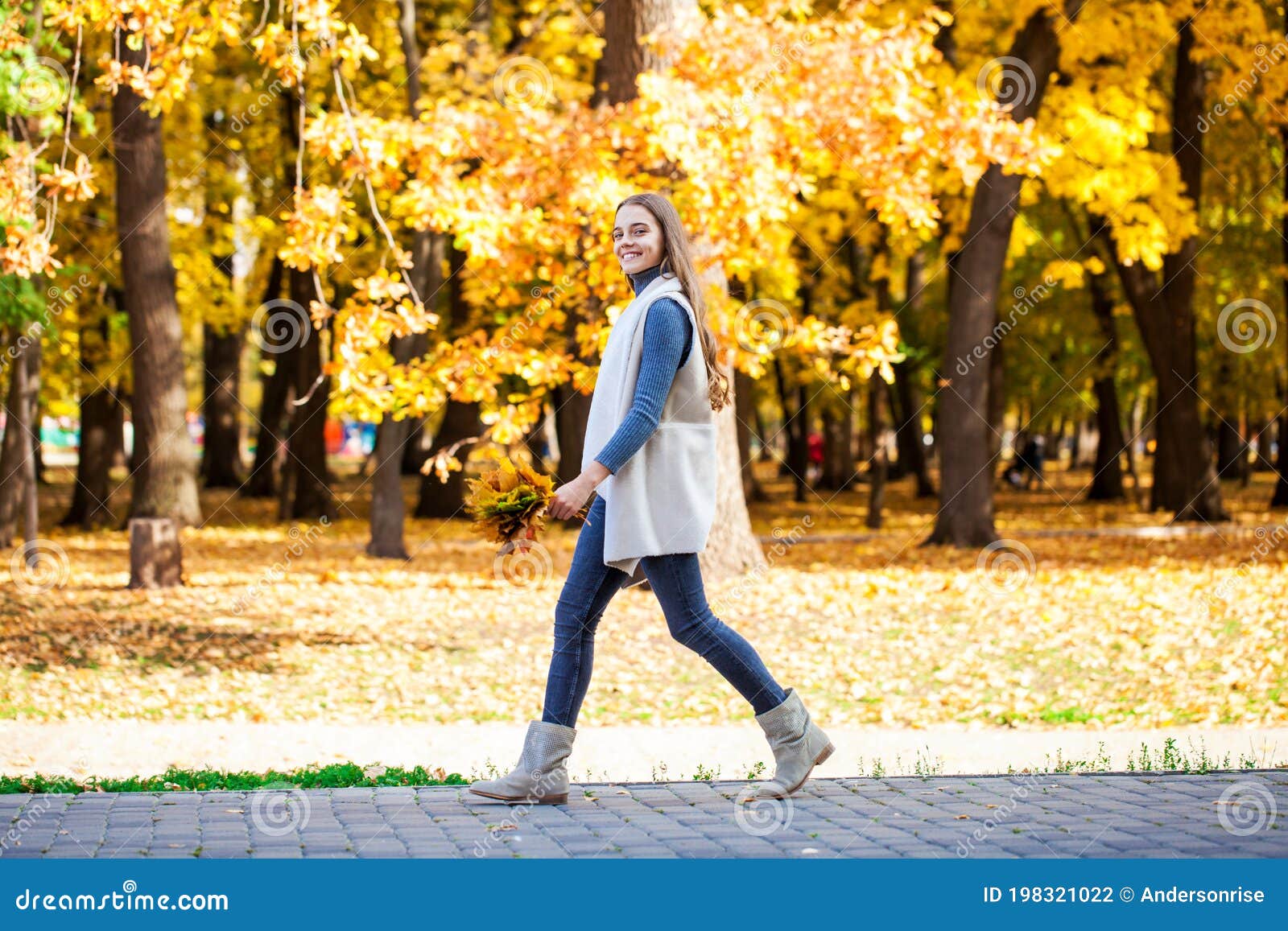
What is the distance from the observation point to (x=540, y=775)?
5.23m

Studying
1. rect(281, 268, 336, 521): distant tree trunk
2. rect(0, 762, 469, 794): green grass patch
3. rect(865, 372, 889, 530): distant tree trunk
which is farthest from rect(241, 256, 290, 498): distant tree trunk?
rect(0, 762, 469, 794): green grass patch

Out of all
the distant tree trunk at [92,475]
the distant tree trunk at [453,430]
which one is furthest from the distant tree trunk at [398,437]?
the distant tree trunk at [92,475]

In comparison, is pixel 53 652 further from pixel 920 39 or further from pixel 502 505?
pixel 920 39

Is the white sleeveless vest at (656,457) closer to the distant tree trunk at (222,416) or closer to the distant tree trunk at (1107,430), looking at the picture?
the distant tree trunk at (1107,430)

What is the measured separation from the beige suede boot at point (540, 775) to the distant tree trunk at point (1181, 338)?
59.3ft

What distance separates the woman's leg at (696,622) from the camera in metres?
5.14

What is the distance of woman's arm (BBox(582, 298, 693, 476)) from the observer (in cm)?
500

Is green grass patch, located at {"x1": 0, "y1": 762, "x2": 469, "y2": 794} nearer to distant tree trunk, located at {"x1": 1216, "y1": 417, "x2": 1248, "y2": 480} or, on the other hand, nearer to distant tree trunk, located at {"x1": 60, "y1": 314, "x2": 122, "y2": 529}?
distant tree trunk, located at {"x1": 60, "y1": 314, "x2": 122, "y2": 529}

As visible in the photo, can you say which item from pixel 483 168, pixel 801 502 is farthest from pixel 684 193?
pixel 801 502

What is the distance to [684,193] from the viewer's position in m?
10.5

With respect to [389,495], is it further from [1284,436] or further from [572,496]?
[1284,436]

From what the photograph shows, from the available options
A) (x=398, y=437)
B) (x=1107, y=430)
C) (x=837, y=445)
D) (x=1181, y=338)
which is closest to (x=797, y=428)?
(x=837, y=445)

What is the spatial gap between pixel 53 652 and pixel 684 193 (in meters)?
5.51

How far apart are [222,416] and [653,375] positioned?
96.1ft
